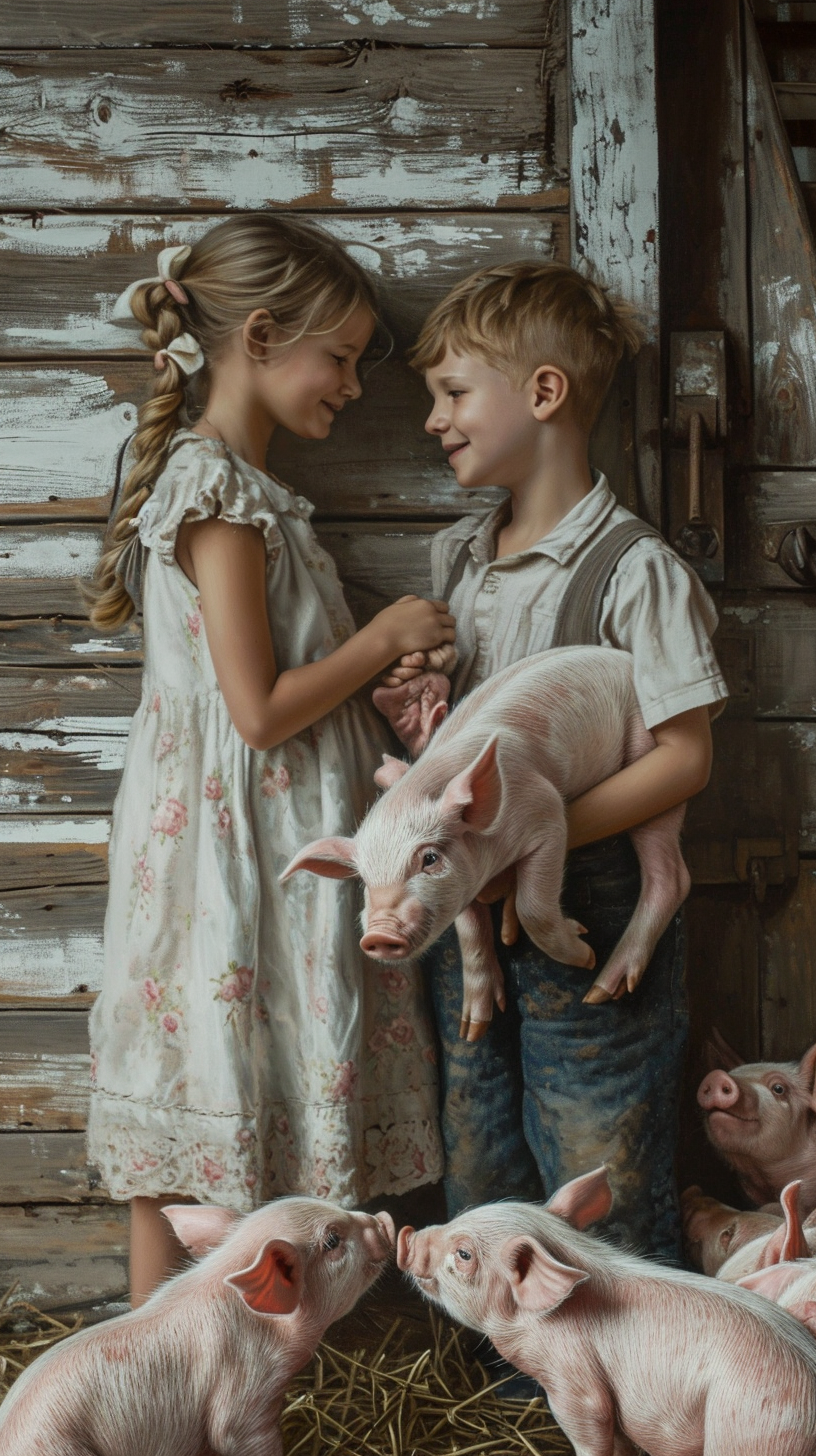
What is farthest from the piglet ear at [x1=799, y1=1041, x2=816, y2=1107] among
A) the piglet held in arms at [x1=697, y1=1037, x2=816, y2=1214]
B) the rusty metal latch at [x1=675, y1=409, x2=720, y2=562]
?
the rusty metal latch at [x1=675, y1=409, x2=720, y2=562]

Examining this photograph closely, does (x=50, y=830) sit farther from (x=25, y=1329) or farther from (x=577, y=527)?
(x=577, y=527)

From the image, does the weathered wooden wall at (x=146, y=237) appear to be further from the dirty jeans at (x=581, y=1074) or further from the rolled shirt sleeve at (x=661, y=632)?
the dirty jeans at (x=581, y=1074)

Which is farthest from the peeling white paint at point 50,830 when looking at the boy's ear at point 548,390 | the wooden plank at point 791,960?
the wooden plank at point 791,960

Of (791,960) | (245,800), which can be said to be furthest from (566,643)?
(791,960)

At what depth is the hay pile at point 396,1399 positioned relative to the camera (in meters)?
1.23

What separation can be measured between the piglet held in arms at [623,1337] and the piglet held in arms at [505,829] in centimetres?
27

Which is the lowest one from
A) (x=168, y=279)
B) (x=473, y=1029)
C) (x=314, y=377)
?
(x=473, y=1029)

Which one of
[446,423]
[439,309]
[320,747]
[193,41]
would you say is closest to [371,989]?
[320,747]

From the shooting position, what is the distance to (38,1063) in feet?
4.67

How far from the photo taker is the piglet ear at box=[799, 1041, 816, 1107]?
4.34 feet

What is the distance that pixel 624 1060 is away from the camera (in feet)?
4.21

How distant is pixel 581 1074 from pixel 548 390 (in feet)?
2.44

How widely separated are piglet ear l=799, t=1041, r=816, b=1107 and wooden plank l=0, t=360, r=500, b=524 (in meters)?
0.73

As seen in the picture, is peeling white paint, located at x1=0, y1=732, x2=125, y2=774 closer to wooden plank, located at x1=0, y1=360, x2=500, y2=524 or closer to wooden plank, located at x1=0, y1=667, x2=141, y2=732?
wooden plank, located at x1=0, y1=667, x2=141, y2=732
